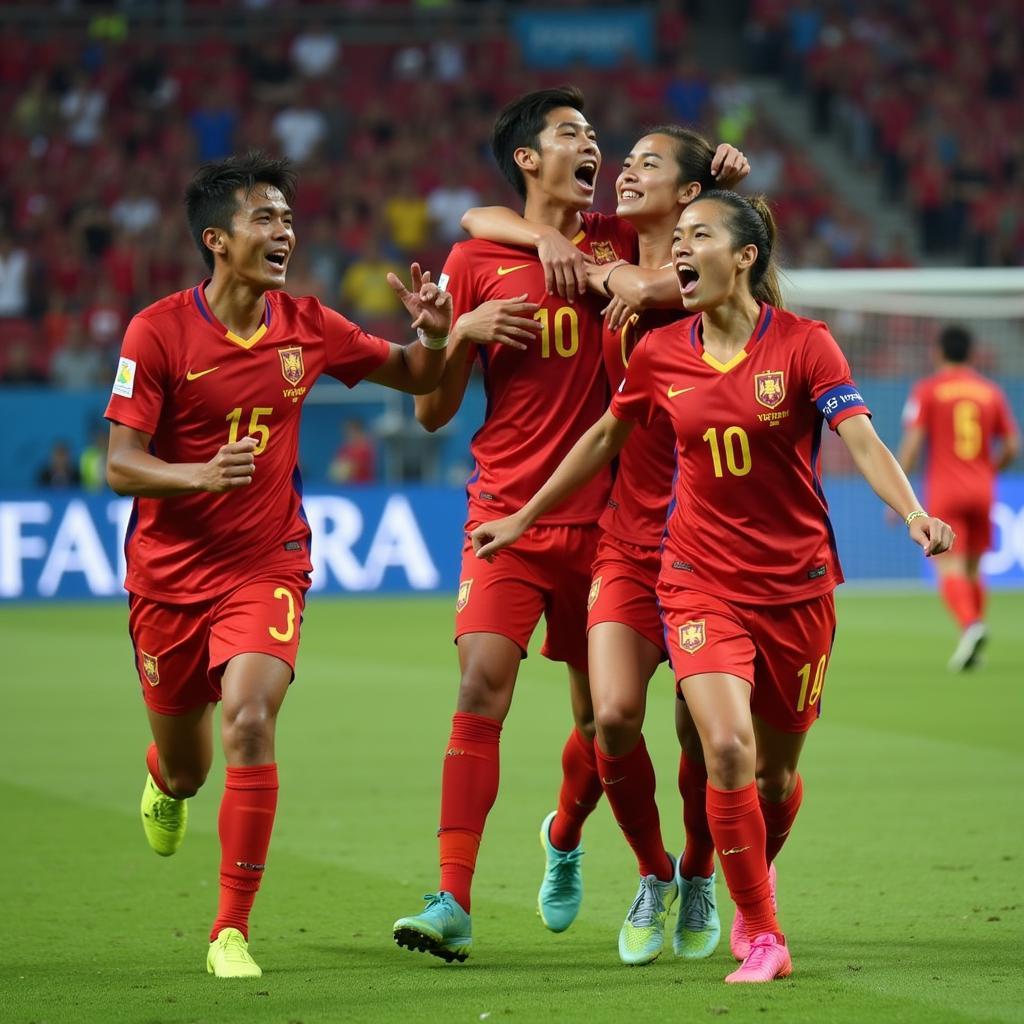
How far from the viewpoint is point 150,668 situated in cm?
612

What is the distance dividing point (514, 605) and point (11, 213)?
18489mm

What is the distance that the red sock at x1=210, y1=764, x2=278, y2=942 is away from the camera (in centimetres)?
545

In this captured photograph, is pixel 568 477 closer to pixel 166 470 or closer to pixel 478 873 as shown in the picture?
pixel 166 470

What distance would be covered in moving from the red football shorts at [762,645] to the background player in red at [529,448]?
0.61m

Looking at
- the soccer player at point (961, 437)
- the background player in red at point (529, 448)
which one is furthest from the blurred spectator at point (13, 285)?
the background player in red at point (529, 448)

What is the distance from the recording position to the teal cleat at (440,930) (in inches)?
208

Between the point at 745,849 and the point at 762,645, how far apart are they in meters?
0.60

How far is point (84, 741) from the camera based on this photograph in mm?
10508

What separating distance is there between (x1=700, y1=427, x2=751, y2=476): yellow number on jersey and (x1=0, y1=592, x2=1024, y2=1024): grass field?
1.46 m

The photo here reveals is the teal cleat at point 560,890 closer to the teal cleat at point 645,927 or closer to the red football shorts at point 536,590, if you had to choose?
the teal cleat at point 645,927

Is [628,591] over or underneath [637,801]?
over

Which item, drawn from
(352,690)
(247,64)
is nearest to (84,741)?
(352,690)

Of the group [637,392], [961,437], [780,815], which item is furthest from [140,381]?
[961,437]

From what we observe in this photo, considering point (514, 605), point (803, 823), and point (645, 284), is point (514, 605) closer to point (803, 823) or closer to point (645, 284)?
point (645, 284)
